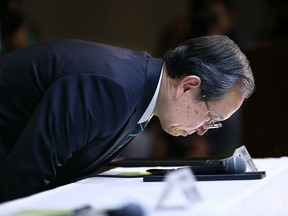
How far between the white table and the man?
0.12m

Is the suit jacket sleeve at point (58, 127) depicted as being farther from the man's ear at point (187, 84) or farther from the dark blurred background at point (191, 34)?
the dark blurred background at point (191, 34)

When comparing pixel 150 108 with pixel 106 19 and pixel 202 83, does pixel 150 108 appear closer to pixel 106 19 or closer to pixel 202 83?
pixel 202 83

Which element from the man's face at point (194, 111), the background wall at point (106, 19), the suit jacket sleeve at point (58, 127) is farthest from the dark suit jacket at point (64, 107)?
the background wall at point (106, 19)

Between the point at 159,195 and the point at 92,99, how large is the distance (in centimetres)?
43

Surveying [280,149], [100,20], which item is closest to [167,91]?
[280,149]

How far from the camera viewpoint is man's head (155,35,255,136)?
2.32m

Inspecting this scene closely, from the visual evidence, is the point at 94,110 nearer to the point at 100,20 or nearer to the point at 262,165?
the point at 262,165

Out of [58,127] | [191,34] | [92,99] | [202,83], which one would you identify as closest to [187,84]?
[202,83]

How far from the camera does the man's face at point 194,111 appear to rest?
2395 mm

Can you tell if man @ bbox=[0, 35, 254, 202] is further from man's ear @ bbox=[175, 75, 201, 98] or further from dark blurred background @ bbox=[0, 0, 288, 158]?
dark blurred background @ bbox=[0, 0, 288, 158]

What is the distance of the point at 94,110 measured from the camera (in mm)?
2193

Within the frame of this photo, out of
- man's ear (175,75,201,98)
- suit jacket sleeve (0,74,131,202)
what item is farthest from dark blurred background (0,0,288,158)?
suit jacket sleeve (0,74,131,202)

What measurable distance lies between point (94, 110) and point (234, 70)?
0.42 m

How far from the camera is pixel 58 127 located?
2158mm
